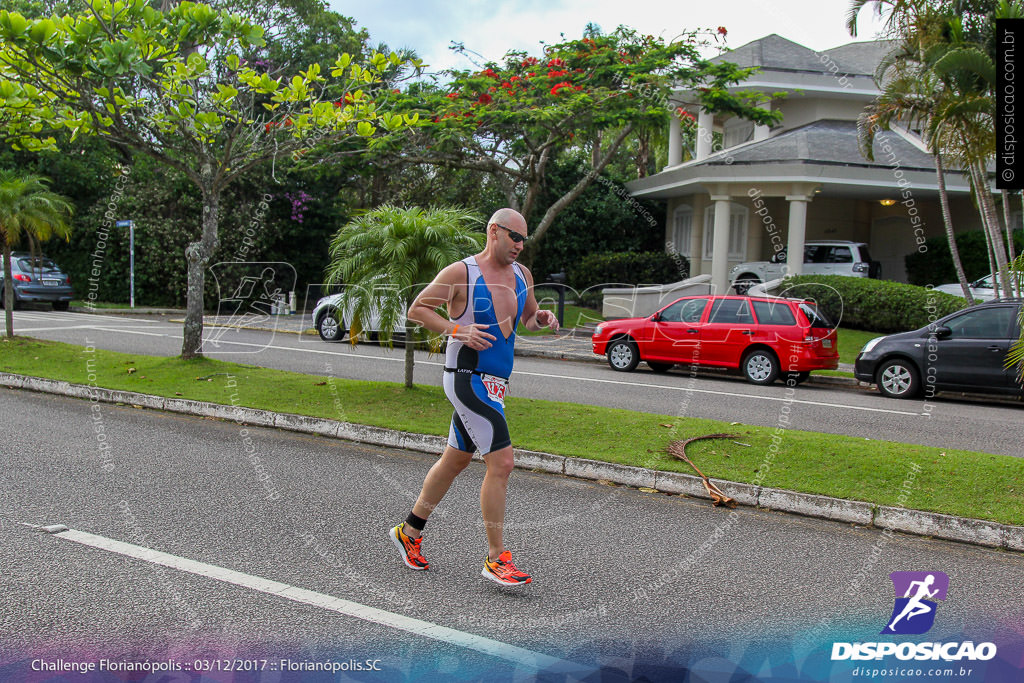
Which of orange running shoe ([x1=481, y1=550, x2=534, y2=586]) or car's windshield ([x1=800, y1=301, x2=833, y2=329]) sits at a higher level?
car's windshield ([x1=800, y1=301, x2=833, y2=329])

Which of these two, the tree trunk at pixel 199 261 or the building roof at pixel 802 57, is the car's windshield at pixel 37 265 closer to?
the tree trunk at pixel 199 261

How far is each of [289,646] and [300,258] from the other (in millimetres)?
26879

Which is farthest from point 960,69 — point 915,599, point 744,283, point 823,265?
point 915,599

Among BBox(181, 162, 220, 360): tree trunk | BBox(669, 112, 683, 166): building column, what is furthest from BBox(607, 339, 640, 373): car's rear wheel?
BBox(669, 112, 683, 166): building column

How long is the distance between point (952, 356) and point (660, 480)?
829 centimetres

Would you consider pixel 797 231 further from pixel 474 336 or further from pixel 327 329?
pixel 474 336

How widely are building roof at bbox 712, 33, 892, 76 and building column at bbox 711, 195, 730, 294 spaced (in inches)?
227

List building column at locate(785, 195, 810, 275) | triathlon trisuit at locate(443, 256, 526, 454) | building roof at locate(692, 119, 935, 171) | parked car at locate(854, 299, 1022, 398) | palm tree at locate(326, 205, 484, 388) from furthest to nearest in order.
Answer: building roof at locate(692, 119, 935, 171) < building column at locate(785, 195, 810, 275) < parked car at locate(854, 299, 1022, 398) < palm tree at locate(326, 205, 484, 388) < triathlon trisuit at locate(443, 256, 526, 454)

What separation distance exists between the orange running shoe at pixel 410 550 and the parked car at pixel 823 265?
20.0 meters

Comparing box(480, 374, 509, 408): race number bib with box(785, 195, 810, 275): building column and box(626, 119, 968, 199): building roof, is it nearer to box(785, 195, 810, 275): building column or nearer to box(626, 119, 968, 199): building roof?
box(626, 119, 968, 199): building roof

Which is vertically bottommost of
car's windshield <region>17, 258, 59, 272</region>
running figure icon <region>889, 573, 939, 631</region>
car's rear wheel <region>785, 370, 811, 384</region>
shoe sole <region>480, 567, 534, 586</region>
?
running figure icon <region>889, 573, 939, 631</region>

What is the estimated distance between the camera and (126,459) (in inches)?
277

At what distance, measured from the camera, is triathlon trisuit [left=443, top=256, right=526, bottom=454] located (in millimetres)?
4359

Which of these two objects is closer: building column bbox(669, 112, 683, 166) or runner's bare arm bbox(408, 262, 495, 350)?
runner's bare arm bbox(408, 262, 495, 350)
